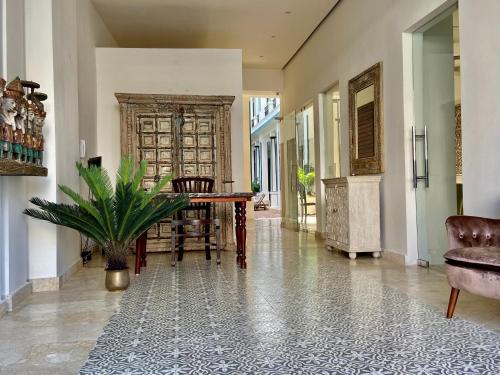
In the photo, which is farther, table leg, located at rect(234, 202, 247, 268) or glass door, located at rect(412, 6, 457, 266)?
table leg, located at rect(234, 202, 247, 268)

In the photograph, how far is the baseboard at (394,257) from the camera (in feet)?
16.7

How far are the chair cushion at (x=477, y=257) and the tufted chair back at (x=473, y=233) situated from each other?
0.19 m

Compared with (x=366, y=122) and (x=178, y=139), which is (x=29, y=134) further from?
(x=366, y=122)

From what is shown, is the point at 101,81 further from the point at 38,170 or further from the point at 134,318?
the point at 134,318

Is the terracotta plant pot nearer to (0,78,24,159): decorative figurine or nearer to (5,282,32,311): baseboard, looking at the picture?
(5,282,32,311): baseboard

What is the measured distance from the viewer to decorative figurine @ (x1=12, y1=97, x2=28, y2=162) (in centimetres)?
317

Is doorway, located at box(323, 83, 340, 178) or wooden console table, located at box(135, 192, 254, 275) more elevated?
doorway, located at box(323, 83, 340, 178)

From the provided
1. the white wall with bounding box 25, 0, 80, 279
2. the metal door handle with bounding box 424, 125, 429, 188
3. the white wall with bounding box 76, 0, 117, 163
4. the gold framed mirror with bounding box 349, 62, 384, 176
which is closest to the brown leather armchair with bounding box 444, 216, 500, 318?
the metal door handle with bounding box 424, 125, 429, 188

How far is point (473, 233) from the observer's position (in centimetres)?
304

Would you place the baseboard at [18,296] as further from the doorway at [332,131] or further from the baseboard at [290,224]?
the baseboard at [290,224]

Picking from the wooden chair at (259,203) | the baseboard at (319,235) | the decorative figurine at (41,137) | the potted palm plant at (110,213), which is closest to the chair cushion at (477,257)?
the potted palm plant at (110,213)

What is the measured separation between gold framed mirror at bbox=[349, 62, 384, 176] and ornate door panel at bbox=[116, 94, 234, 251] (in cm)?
183

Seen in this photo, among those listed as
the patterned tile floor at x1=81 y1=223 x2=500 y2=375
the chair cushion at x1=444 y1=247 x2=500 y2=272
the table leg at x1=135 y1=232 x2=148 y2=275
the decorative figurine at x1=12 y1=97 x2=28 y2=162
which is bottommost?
the patterned tile floor at x1=81 y1=223 x2=500 y2=375

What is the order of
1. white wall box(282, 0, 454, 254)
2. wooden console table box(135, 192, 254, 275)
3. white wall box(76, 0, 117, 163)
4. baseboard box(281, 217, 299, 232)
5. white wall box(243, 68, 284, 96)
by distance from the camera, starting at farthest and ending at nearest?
white wall box(243, 68, 284, 96) < baseboard box(281, 217, 299, 232) < white wall box(76, 0, 117, 163) < white wall box(282, 0, 454, 254) < wooden console table box(135, 192, 254, 275)
